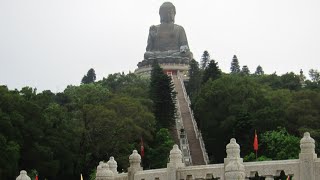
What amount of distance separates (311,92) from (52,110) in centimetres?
1529

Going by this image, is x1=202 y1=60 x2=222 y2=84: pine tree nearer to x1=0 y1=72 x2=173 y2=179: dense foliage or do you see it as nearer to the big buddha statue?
x1=0 y1=72 x2=173 y2=179: dense foliage

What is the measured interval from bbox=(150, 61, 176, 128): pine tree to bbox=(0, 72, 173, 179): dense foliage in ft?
13.2

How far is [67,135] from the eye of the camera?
3962cm

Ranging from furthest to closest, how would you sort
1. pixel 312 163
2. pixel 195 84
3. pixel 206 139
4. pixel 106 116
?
pixel 195 84 < pixel 206 139 < pixel 106 116 < pixel 312 163

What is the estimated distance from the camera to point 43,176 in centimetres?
3734

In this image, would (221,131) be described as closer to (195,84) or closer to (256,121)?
(256,121)

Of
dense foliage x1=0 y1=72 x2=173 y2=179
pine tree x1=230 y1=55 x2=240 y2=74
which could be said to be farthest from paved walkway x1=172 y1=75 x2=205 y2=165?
pine tree x1=230 y1=55 x2=240 y2=74

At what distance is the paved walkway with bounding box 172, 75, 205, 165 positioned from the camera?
45.8 m

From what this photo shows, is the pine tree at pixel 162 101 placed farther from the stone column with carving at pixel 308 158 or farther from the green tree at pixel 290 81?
the stone column with carving at pixel 308 158

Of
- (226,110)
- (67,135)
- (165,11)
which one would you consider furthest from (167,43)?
(67,135)

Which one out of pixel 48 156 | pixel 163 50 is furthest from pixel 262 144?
pixel 163 50

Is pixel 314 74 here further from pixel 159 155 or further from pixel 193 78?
pixel 159 155

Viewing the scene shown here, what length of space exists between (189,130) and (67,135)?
1537 centimetres

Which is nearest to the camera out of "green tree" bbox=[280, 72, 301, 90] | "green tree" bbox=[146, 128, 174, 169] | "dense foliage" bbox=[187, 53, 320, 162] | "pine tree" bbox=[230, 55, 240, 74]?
"dense foliage" bbox=[187, 53, 320, 162]
